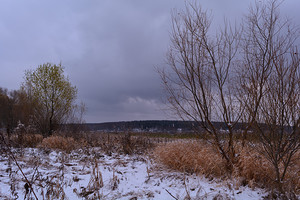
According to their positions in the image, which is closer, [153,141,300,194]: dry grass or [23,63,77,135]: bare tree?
[153,141,300,194]: dry grass

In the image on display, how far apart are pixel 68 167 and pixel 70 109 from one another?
8.83 metres

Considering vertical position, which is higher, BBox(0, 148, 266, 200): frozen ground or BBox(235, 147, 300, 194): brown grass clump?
BBox(235, 147, 300, 194): brown grass clump

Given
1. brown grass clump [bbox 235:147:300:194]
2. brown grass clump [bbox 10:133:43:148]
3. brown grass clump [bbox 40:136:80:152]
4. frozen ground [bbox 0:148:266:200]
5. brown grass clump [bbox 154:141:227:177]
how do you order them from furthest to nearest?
brown grass clump [bbox 10:133:43:148] < brown grass clump [bbox 40:136:80:152] < brown grass clump [bbox 154:141:227:177] < brown grass clump [bbox 235:147:300:194] < frozen ground [bbox 0:148:266:200]

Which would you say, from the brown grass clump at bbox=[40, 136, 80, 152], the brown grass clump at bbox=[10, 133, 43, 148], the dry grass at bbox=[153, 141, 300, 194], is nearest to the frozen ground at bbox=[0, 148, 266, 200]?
the dry grass at bbox=[153, 141, 300, 194]

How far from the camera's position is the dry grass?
132 inches

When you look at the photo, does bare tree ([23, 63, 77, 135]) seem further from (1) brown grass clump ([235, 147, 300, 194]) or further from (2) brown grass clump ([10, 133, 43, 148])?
(1) brown grass clump ([235, 147, 300, 194])

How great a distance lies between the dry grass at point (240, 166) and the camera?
336cm

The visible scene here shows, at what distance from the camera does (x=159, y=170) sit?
4.52m

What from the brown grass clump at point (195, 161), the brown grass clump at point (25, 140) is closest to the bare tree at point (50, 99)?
the brown grass clump at point (25, 140)

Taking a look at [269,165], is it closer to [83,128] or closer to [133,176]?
[133,176]

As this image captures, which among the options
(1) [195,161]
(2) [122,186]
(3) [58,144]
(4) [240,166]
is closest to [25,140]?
(3) [58,144]

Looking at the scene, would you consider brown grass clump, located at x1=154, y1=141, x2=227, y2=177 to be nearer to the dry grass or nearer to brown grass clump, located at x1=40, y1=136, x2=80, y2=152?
the dry grass

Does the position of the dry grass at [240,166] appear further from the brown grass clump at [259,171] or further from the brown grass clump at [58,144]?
the brown grass clump at [58,144]

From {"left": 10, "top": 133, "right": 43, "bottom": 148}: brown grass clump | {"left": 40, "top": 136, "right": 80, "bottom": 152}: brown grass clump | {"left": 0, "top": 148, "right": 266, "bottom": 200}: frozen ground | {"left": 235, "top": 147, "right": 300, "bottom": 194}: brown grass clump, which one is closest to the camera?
{"left": 0, "top": 148, "right": 266, "bottom": 200}: frozen ground
